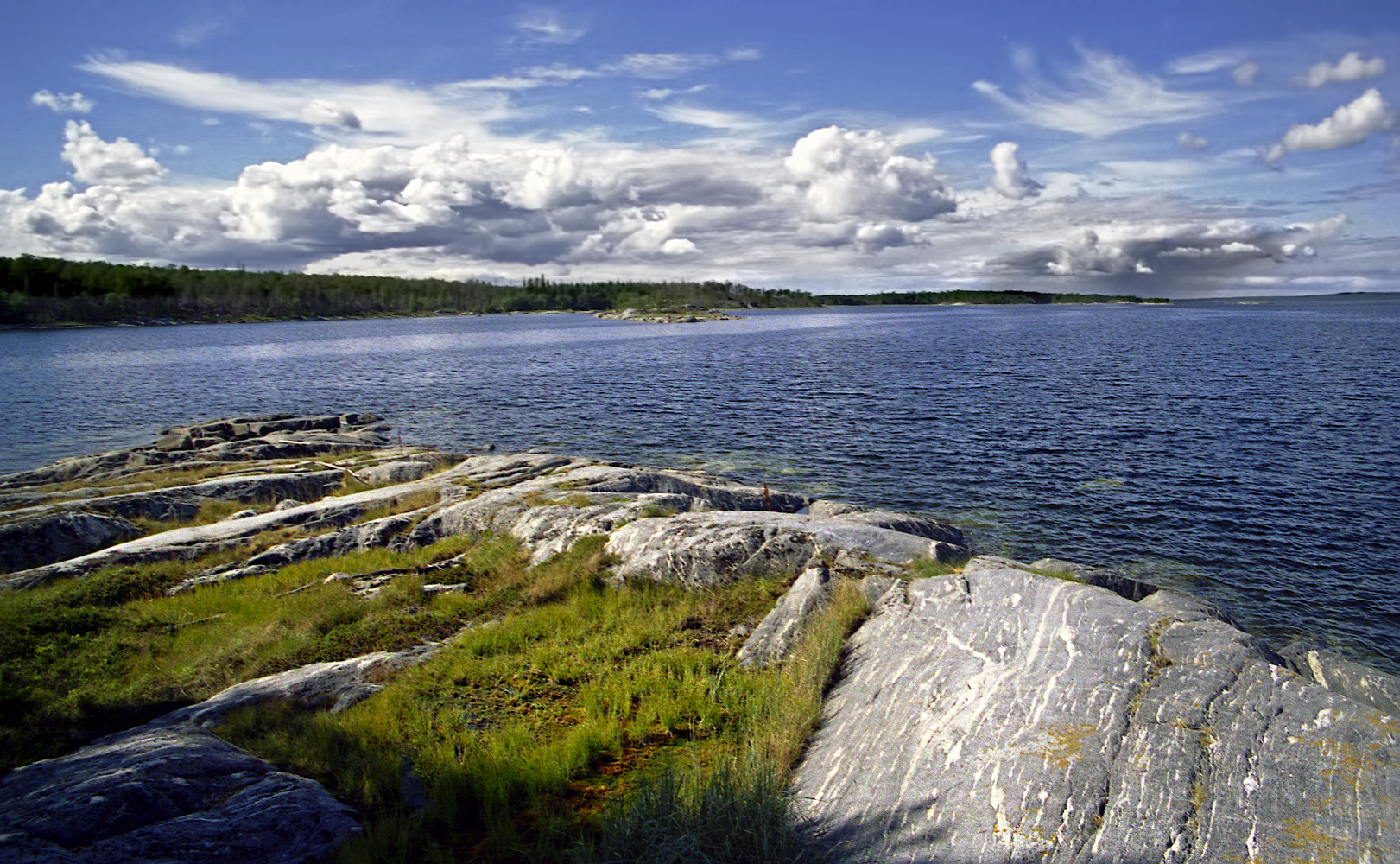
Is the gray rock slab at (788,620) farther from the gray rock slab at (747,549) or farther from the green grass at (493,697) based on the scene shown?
the gray rock slab at (747,549)

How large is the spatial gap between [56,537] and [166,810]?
58.5ft

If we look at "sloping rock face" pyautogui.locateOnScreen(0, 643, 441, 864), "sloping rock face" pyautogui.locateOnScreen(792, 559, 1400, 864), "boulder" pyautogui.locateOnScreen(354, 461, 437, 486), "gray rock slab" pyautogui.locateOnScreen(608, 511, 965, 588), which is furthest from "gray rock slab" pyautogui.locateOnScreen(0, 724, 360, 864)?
"boulder" pyautogui.locateOnScreen(354, 461, 437, 486)

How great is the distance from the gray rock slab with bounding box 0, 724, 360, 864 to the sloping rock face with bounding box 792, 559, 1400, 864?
16.8 feet

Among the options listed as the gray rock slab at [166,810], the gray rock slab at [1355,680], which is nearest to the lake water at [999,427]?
the gray rock slab at [1355,680]

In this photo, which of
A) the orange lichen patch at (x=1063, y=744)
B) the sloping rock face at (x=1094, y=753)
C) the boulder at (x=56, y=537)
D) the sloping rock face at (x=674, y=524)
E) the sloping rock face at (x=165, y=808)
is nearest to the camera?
the sloping rock face at (x=1094, y=753)

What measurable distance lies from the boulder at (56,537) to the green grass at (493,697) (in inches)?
183

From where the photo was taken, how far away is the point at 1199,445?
119ft

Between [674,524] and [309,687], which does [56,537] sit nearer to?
[309,687]

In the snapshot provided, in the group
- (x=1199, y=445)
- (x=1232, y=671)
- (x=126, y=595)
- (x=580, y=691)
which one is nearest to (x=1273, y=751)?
(x=1232, y=671)

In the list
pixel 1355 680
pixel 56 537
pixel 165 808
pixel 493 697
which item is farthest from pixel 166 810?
pixel 56 537

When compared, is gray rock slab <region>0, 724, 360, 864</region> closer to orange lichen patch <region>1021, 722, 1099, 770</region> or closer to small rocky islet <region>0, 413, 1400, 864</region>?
small rocky islet <region>0, 413, 1400, 864</region>

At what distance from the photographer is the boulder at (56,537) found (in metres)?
18.5

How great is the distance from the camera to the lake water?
22656 mm

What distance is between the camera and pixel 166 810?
6910mm
